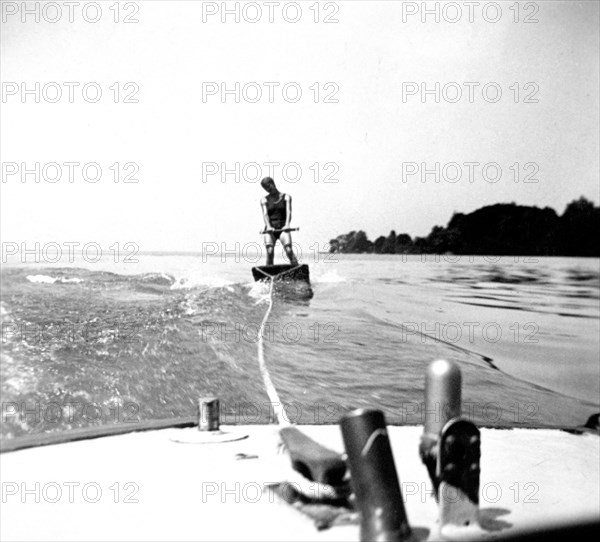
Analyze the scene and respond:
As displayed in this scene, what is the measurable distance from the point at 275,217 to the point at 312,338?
76 cm

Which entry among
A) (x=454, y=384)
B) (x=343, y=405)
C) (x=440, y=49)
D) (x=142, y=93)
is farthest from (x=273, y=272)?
(x=454, y=384)

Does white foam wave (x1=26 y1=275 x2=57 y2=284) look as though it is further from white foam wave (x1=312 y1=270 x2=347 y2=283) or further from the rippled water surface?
white foam wave (x1=312 y1=270 x2=347 y2=283)

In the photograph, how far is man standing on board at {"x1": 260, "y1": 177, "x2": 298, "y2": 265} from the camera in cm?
355

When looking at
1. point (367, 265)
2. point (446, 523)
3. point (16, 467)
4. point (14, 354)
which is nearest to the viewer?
point (446, 523)

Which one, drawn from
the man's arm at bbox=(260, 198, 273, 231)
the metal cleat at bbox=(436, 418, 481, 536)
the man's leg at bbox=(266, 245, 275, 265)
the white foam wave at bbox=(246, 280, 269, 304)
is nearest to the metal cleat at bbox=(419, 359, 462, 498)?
the metal cleat at bbox=(436, 418, 481, 536)

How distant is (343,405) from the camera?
12.3 ft

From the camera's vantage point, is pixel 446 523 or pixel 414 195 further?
pixel 414 195

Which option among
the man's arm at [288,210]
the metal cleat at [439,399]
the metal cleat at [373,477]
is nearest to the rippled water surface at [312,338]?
the man's arm at [288,210]

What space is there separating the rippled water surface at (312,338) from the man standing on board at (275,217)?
0.51ft

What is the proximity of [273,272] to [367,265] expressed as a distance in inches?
18.9

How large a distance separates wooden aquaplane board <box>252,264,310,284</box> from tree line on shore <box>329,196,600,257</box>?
201mm

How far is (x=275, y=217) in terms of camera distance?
139 inches

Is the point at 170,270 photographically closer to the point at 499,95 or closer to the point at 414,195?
the point at 414,195

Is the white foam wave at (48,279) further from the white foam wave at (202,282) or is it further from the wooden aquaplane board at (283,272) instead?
the wooden aquaplane board at (283,272)
